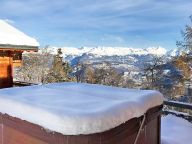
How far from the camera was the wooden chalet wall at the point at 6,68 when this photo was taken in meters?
5.40

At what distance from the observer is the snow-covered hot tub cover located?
2100 millimetres

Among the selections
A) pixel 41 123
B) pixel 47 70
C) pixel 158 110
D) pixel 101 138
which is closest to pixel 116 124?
pixel 101 138

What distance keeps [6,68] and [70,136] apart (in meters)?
3.76

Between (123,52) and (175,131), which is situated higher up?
(123,52)

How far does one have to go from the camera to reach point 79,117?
2100 mm

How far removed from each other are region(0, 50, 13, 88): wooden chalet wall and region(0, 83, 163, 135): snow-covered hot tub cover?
2.27m

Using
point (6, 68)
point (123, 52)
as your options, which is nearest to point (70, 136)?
point (6, 68)

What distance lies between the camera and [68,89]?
3438 mm

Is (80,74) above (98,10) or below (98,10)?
below

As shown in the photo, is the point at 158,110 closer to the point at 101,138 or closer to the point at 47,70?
the point at 101,138

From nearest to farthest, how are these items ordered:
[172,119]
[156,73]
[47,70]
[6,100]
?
[6,100]
[172,119]
[156,73]
[47,70]

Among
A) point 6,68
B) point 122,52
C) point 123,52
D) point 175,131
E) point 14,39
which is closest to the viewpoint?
point 175,131

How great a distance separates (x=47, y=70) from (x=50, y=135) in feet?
70.2

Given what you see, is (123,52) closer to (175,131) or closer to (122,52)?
(122,52)
